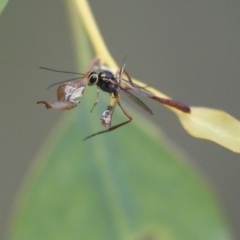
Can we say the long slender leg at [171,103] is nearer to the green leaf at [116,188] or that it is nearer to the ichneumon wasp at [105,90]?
the ichneumon wasp at [105,90]

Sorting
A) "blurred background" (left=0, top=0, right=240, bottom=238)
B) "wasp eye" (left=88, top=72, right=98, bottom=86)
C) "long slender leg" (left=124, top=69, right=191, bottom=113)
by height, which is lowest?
"long slender leg" (left=124, top=69, right=191, bottom=113)

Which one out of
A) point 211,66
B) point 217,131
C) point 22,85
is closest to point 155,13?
point 211,66

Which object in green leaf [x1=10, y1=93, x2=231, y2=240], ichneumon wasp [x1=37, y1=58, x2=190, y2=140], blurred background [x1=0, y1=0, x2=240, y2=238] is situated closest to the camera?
ichneumon wasp [x1=37, y1=58, x2=190, y2=140]

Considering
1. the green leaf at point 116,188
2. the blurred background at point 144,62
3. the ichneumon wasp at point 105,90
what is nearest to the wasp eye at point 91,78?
the ichneumon wasp at point 105,90

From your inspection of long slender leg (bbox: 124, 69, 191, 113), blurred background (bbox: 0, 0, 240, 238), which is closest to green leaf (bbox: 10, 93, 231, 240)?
long slender leg (bbox: 124, 69, 191, 113)

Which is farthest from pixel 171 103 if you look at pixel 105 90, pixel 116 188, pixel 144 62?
pixel 144 62

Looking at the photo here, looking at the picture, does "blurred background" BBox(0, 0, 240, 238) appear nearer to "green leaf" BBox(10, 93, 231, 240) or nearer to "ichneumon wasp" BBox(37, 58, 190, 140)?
"green leaf" BBox(10, 93, 231, 240)

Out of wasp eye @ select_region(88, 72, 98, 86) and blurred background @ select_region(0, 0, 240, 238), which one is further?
blurred background @ select_region(0, 0, 240, 238)

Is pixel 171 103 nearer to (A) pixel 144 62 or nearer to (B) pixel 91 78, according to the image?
(B) pixel 91 78

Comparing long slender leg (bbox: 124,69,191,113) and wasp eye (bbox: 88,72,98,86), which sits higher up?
wasp eye (bbox: 88,72,98,86)

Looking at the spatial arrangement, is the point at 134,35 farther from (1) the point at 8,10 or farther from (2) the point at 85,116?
(2) the point at 85,116
